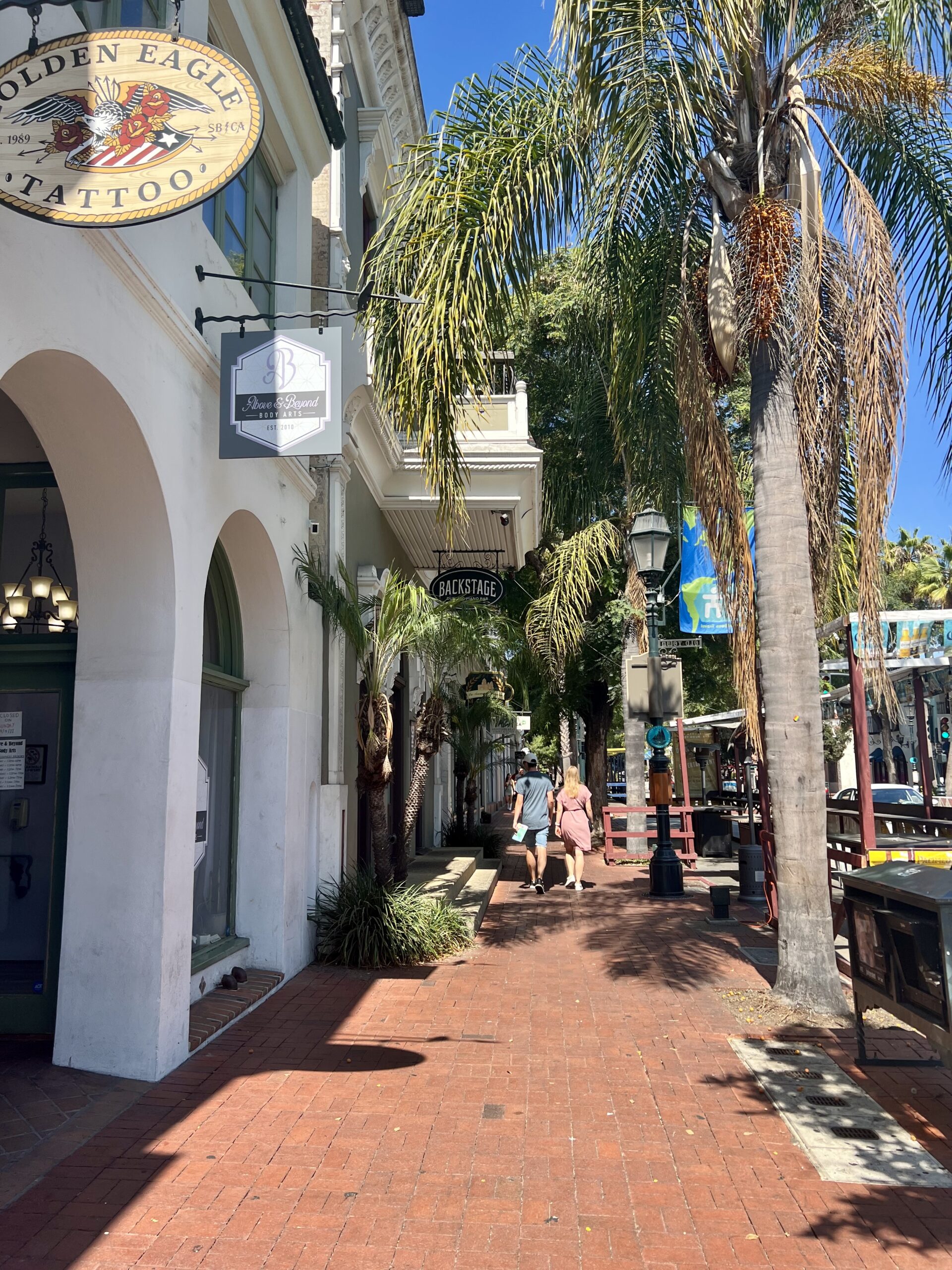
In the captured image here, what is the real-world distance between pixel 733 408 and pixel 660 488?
403 inches

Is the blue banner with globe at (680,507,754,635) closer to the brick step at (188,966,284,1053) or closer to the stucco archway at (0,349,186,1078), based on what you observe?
the brick step at (188,966,284,1053)

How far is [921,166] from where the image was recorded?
26.2 ft

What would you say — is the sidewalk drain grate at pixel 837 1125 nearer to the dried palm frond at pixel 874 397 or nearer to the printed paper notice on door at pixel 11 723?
the dried palm frond at pixel 874 397

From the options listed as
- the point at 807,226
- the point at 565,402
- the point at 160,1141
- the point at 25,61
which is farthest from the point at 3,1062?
the point at 565,402

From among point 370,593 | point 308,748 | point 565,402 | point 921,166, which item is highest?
point 565,402

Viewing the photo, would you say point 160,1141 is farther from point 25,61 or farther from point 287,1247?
point 25,61

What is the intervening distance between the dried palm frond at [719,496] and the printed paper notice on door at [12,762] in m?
5.39

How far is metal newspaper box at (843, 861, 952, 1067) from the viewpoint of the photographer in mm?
4613

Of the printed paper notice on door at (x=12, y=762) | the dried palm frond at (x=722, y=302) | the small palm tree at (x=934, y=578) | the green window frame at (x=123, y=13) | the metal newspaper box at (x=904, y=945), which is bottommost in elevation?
the metal newspaper box at (x=904, y=945)

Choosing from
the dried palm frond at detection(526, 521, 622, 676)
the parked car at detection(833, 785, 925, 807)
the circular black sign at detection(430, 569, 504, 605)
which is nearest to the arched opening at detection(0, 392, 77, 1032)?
the circular black sign at detection(430, 569, 504, 605)

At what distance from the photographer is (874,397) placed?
7.08 m

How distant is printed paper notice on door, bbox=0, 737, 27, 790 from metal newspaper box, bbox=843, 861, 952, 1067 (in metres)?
5.27

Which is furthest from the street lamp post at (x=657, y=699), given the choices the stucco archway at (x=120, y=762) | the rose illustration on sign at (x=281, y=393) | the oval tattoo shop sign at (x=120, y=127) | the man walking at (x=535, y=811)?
the oval tattoo shop sign at (x=120, y=127)

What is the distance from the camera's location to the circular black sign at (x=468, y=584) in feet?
42.8
